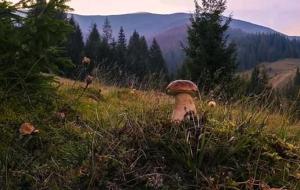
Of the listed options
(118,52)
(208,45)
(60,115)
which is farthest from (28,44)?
(118,52)

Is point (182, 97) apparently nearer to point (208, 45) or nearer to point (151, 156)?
point (151, 156)

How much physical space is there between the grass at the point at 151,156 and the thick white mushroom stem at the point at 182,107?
0.44ft

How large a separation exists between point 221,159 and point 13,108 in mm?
2449

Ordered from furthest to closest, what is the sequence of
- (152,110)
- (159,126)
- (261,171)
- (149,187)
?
(152,110), (159,126), (261,171), (149,187)

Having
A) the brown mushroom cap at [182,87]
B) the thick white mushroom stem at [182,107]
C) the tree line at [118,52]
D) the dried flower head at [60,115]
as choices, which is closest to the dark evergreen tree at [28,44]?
the dried flower head at [60,115]

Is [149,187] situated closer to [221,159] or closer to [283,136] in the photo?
[221,159]

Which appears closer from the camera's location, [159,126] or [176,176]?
[176,176]

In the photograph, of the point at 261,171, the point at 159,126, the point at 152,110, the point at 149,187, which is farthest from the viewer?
the point at 152,110

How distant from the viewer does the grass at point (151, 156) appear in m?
3.91

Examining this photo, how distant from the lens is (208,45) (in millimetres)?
26562

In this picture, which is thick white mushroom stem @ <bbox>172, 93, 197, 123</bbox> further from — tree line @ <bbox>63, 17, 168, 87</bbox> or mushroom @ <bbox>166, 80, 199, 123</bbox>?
tree line @ <bbox>63, 17, 168, 87</bbox>

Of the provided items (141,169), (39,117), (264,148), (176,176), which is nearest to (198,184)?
(176,176)

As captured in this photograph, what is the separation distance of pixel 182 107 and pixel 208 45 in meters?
22.2

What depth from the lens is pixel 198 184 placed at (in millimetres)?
3881
